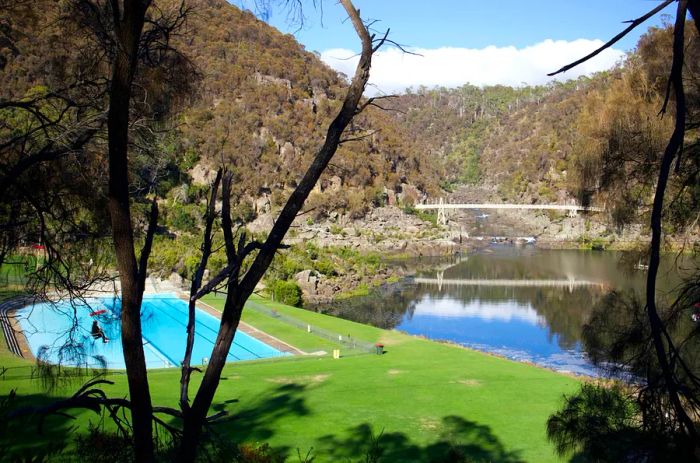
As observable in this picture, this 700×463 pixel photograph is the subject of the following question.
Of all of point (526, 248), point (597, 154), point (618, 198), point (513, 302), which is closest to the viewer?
point (618, 198)

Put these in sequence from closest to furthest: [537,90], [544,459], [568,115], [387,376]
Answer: [544,459], [387,376], [568,115], [537,90]

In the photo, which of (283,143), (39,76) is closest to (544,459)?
(39,76)

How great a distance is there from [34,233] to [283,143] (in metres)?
42.4

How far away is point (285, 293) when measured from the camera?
66.2 feet

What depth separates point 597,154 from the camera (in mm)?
7613

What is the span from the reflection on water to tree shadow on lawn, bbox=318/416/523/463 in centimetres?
474

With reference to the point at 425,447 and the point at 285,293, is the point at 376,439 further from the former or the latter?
the point at 285,293

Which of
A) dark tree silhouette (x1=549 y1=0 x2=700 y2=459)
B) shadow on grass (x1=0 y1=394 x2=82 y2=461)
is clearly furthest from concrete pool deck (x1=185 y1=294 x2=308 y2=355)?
dark tree silhouette (x1=549 y1=0 x2=700 y2=459)

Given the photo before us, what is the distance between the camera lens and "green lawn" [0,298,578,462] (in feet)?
21.4

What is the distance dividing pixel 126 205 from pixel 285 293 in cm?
1806

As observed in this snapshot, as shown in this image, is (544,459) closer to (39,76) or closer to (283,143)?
(39,76)

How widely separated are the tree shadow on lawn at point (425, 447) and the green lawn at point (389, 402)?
0.01 meters

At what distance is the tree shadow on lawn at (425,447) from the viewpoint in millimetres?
5934

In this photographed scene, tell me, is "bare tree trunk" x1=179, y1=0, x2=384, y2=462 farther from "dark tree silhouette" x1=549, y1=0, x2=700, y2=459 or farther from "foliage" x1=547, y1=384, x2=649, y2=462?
"foliage" x1=547, y1=384, x2=649, y2=462
